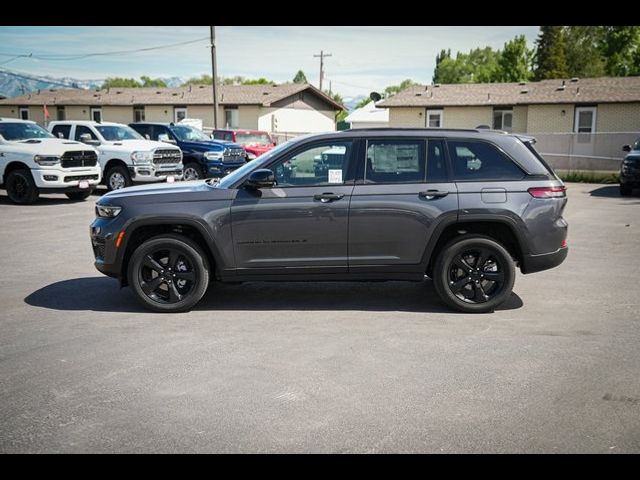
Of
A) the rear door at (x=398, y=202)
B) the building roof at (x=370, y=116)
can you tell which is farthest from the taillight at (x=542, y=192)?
the building roof at (x=370, y=116)

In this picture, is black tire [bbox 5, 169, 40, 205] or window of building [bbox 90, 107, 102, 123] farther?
window of building [bbox 90, 107, 102, 123]

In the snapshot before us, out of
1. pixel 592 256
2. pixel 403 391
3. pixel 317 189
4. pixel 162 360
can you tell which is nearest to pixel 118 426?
pixel 162 360

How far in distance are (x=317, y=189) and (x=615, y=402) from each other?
3.33 meters

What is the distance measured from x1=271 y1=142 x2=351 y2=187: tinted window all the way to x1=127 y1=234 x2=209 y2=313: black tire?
116 centimetres

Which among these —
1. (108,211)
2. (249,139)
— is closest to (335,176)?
(108,211)

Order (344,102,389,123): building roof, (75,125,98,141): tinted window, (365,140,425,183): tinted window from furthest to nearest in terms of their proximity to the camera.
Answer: (344,102,389,123): building roof, (75,125,98,141): tinted window, (365,140,425,183): tinted window

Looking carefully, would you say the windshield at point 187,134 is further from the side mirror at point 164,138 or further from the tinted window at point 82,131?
the tinted window at point 82,131

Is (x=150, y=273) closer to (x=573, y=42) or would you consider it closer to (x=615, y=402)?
(x=615, y=402)

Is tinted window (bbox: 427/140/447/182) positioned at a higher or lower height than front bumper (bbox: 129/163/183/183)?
higher

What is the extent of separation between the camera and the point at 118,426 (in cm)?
376

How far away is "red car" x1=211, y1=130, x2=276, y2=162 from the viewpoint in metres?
24.8

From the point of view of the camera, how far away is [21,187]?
15.2m

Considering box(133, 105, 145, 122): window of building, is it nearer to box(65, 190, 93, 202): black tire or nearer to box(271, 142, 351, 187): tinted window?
box(65, 190, 93, 202): black tire

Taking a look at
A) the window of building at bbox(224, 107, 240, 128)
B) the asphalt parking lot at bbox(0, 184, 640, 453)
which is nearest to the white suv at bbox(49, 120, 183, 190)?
the asphalt parking lot at bbox(0, 184, 640, 453)
